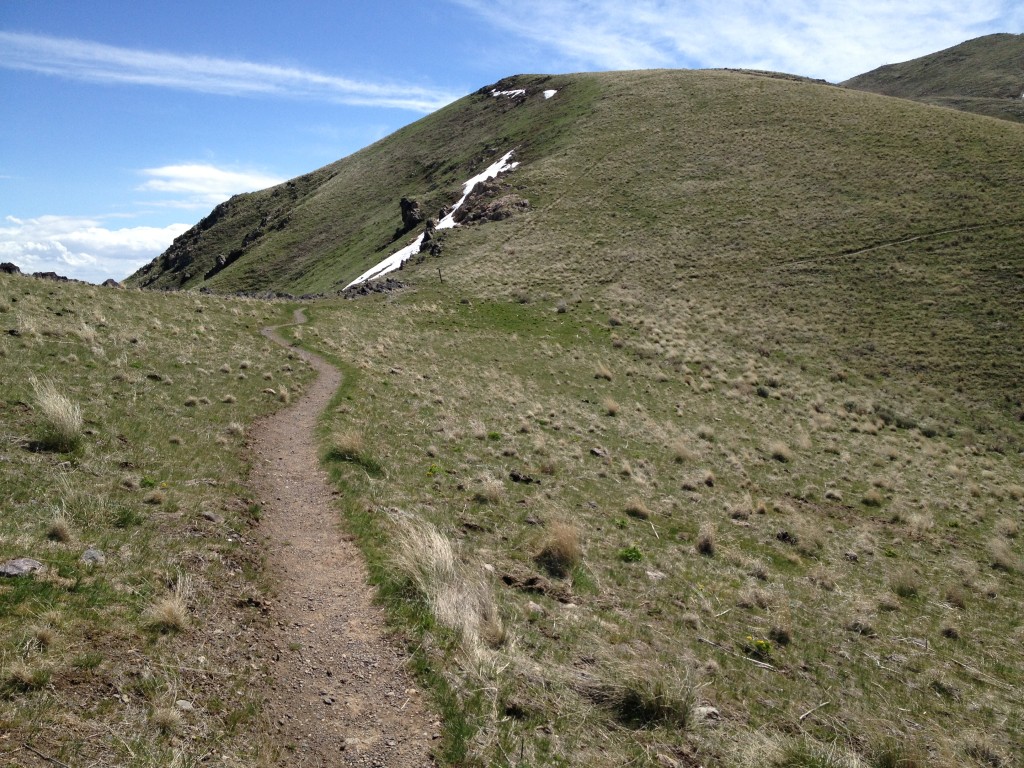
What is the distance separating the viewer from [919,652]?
32.7 ft

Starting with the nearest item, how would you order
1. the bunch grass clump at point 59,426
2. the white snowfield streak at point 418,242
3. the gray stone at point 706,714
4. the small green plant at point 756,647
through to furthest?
the gray stone at point 706,714, the small green plant at point 756,647, the bunch grass clump at point 59,426, the white snowfield streak at point 418,242

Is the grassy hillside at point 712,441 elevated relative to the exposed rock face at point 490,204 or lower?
lower

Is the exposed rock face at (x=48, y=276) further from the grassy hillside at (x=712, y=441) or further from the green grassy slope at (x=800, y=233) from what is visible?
the green grassy slope at (x=800, y=233)

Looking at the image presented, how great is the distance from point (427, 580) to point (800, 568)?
9588 mm

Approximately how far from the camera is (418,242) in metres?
63.1

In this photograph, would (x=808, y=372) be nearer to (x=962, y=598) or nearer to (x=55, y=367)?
(x=962, y=598)

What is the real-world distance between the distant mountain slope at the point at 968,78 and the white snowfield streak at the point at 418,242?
4747 inches

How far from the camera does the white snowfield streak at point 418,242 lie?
195ft

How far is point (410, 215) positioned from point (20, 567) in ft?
225

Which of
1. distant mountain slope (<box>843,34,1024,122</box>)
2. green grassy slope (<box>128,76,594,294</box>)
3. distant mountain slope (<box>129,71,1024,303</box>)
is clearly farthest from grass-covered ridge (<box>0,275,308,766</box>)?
distant mountain slope (<box>843,34,1024,122</box>)

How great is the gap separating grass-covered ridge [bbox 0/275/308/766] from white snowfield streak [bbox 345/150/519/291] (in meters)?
42.3

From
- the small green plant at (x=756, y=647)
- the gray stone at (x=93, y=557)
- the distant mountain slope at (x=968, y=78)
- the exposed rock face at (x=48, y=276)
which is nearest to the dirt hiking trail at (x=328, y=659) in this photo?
the gray stone at (x=93, y=557)

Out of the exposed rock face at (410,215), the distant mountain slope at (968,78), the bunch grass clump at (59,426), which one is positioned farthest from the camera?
the distant mountain slope at (968,78)

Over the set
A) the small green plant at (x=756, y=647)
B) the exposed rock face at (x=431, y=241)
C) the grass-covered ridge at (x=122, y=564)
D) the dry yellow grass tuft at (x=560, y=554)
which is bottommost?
the small green plant at (x=756, y=647)
